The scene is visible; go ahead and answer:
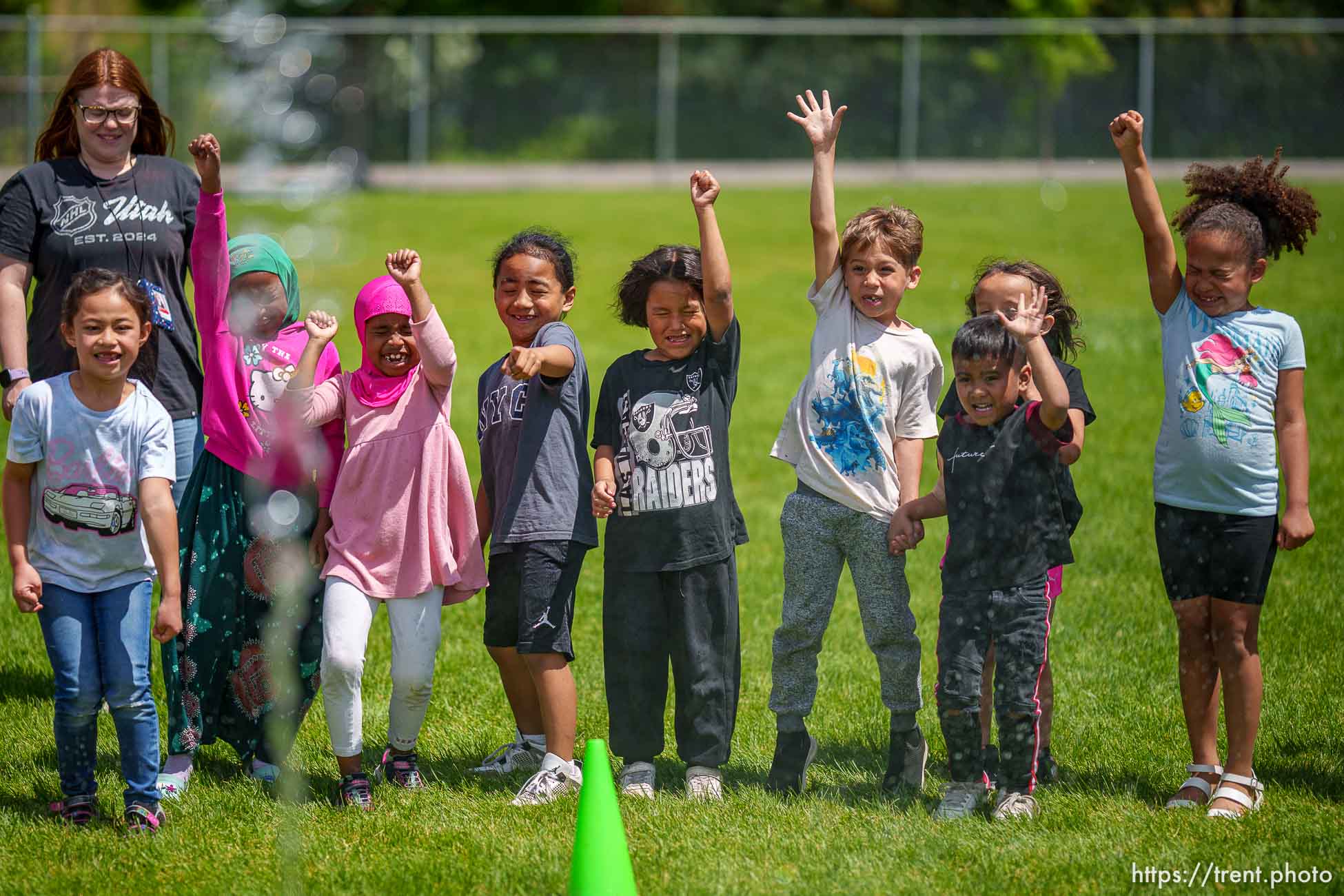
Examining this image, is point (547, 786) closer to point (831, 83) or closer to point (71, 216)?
point (71, 216)

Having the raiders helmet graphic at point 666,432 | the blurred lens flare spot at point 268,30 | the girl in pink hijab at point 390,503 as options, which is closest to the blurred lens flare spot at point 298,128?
the blurred lens flare spot at point 268,30

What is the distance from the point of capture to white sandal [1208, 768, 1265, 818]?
4.46 metres

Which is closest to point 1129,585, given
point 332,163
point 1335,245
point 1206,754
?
point 1206,754

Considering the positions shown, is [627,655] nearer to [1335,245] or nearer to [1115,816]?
[1115,816]

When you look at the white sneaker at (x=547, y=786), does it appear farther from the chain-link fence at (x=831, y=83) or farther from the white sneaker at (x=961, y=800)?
the chain-link fence at (x=831, y=83)

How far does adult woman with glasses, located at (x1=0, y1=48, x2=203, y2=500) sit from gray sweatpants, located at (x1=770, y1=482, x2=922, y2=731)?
230 cm

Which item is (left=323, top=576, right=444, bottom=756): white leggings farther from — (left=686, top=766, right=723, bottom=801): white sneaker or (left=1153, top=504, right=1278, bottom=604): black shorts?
(left=1153, top=504, right=1278, bottom=604): black shorts

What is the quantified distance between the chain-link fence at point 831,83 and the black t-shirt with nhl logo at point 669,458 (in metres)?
18.9

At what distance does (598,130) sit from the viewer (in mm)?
25453

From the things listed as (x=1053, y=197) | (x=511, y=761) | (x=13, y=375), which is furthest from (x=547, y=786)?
(x=1053, y=197)

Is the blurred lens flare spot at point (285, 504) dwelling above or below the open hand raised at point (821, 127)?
below

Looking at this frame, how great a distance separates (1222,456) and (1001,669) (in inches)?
39.6

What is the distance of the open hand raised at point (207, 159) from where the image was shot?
15.4ft

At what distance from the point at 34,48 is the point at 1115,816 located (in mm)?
21125
